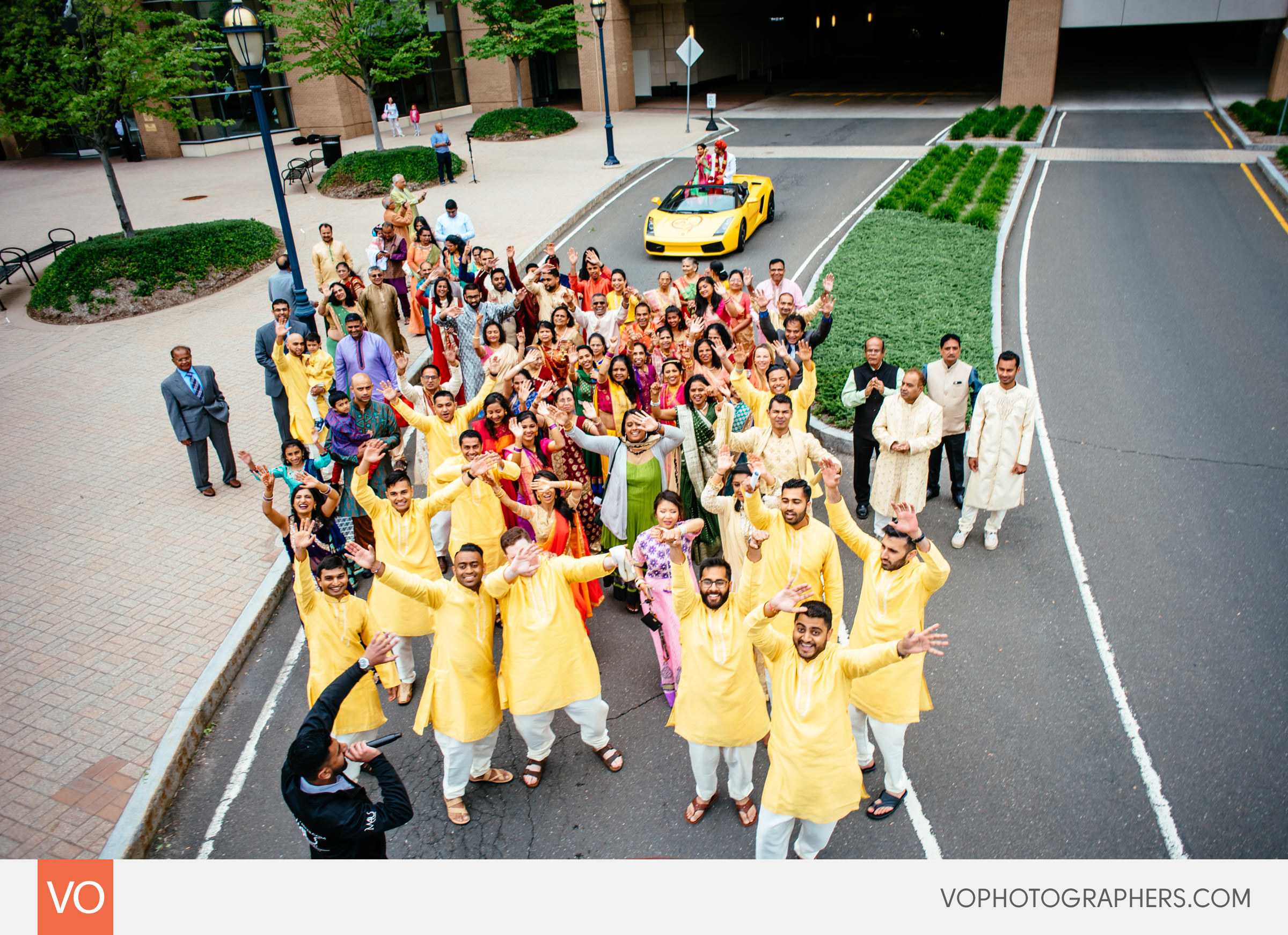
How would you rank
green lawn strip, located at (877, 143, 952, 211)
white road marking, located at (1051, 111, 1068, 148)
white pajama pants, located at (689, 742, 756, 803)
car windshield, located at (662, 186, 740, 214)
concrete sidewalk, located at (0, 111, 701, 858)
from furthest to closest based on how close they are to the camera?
1. white road marking, located at (1051, 111, 1068, 148)
2. green lawn strip, located at (877, 143, 952, 211)
3. car windshield, located at (662, 186, 740, 214)
4. concrete sidewalk, located at (0, 111, 701, 858)
5. white pajama pants, located at (689, 742, 756, 803)

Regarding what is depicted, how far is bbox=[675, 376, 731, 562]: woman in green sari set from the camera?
698cm

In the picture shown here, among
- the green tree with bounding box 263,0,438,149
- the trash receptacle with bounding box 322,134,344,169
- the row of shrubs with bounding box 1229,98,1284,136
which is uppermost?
the green tree with bounding box 263,0,438,149

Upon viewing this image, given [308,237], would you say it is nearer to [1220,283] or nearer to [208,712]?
[208,712]

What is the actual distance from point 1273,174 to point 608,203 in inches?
601

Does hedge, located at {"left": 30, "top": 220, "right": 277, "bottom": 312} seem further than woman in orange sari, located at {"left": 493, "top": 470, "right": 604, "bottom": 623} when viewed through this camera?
Yes

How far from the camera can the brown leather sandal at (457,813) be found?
5316mm

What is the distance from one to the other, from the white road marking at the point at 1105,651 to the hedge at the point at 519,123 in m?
22.2

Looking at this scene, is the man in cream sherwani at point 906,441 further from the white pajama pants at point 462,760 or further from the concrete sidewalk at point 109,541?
the concrete sidewalk at point 109,541

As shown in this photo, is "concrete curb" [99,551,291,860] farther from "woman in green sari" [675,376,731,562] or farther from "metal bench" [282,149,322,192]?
"metal bench" [282,149,322,192]

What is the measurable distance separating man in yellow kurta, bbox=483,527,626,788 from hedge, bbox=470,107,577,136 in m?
27.2

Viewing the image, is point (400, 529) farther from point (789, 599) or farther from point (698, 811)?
point (789, 599)

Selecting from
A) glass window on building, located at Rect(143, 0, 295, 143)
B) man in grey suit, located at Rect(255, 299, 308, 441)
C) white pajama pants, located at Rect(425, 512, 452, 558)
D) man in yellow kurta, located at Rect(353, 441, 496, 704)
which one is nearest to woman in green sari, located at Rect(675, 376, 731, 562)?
man in yellow kurta, located at Rect(353, 441, 496, 704)

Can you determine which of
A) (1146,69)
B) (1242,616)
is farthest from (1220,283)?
(1146,69)

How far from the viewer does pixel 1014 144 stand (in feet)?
77.6
